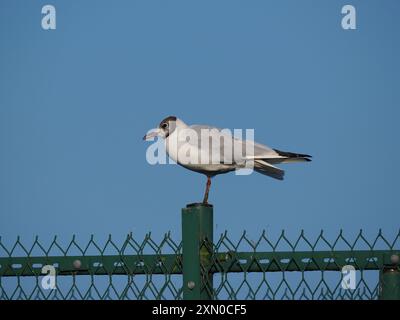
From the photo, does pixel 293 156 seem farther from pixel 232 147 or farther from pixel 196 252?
pixel 196 252

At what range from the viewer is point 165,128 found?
1131 centimetres

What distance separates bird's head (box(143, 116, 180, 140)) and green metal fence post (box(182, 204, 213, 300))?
15.5ft

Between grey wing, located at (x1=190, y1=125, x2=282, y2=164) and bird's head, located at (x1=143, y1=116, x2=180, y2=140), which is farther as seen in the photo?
bird's head, located at (x1=143, y1=116, x2=180, y2=140)

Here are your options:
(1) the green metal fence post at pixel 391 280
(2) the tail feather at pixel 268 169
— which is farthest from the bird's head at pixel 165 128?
(1) the green metal fence post at pixel 391 280

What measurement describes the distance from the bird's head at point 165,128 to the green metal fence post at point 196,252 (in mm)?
4714

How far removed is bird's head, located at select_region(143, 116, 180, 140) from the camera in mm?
11258

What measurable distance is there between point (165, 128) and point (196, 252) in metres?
4.96

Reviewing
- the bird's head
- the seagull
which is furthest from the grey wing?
the bird's head

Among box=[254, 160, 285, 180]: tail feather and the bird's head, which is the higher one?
the bird's head

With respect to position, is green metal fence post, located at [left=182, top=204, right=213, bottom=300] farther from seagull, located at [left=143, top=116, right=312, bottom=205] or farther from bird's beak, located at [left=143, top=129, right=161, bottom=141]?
bird's beak, located at [left=143, top=129, right=161, bottom=141]

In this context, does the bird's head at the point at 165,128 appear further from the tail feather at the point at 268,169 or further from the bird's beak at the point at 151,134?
the tail feather at the point at 268,169

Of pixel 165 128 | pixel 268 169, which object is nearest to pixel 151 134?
pixel 165 128

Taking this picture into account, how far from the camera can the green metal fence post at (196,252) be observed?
6.43 meters
